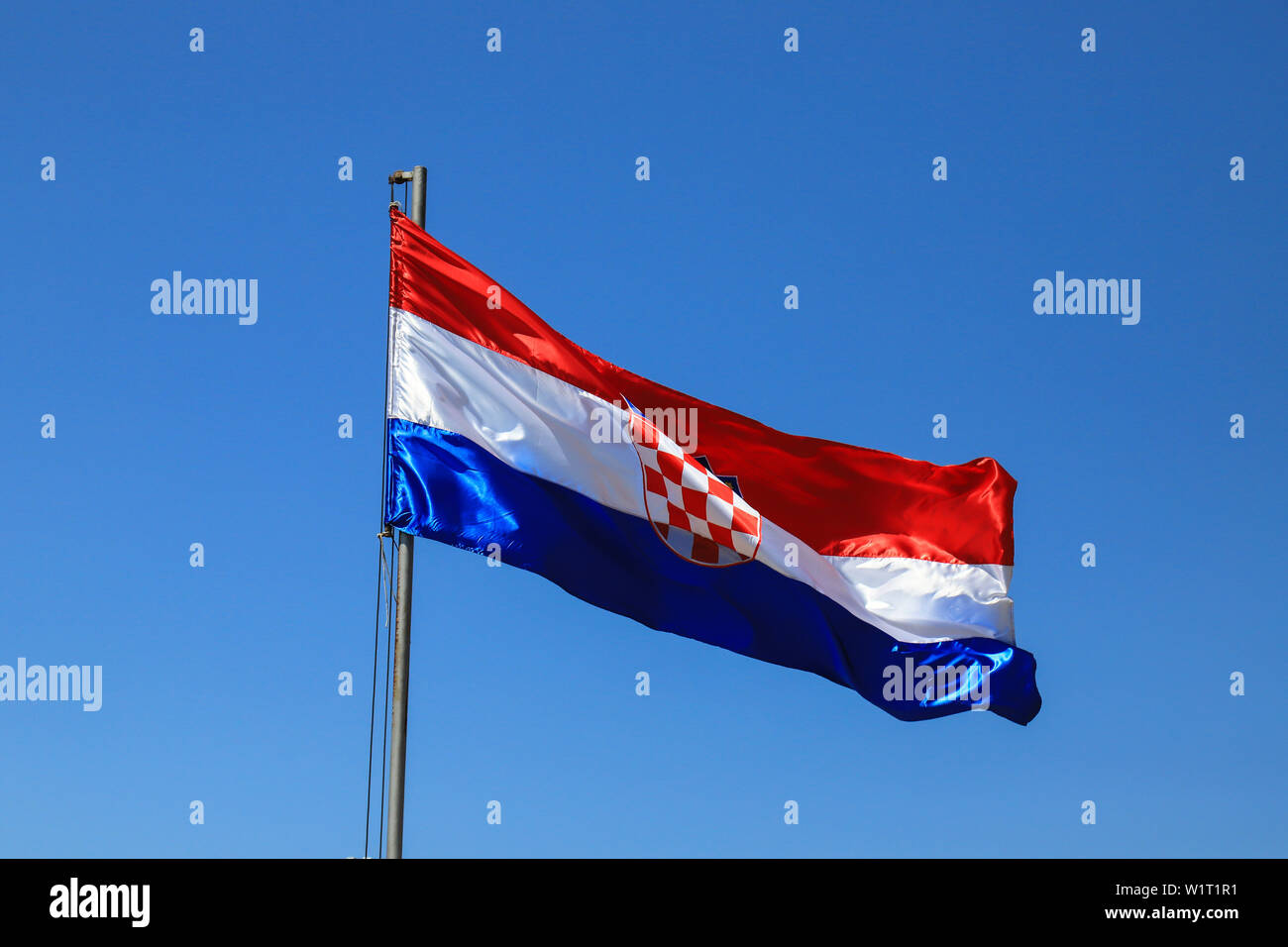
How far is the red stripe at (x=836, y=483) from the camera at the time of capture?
59.5ft

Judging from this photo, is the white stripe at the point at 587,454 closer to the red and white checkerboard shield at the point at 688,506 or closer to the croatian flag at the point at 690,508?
the croatian flag at the point at 690,508

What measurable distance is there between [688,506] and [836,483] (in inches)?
112

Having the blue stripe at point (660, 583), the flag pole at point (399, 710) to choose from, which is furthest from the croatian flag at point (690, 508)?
the flag pole at point (399, 710)

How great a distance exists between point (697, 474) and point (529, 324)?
267 centimetres

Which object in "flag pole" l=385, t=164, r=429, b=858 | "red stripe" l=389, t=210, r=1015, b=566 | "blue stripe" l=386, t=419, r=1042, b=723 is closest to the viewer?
"flag pole" l=385, t=164, r=429, b=858

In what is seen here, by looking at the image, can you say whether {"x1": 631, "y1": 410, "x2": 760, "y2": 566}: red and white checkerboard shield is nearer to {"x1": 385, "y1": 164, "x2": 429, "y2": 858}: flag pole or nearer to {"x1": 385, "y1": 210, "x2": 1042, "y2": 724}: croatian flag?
{"x1": 385, "y1": 210, "x2": 1042, "y2": 724}: croatian flag

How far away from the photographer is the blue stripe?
53.6ft

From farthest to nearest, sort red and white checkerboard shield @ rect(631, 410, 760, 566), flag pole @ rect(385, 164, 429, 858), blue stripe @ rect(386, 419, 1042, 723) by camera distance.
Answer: red and white checkerboard shield @ rect(631, 410, 760, 566), blue stripe @ rect(386, 419, 1042, 723), flag pole @ rect(385, 164, 429, 858)

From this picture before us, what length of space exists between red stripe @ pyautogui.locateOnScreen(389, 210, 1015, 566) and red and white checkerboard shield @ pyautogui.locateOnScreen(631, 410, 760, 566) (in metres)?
0.70

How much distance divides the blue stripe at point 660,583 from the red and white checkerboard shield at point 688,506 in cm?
18

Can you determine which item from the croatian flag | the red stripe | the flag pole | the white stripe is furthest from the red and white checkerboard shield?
the flag pole

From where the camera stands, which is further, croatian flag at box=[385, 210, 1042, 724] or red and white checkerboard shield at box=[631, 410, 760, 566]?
red and white checkerboard shield at box=[631, 410, 760, 566]

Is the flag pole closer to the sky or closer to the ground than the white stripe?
closer to the ground
